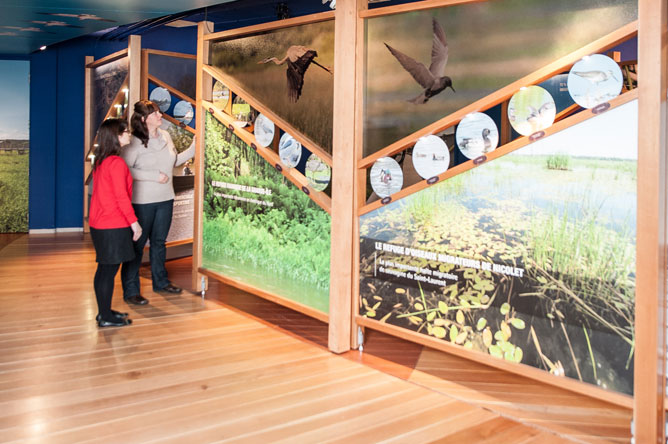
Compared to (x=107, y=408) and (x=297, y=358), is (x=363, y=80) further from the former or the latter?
(x=107, y=408)

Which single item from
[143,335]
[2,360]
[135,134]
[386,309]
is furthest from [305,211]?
[2,360]

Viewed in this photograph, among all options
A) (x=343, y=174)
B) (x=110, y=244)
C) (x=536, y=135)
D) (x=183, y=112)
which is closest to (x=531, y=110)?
(x=536, y=135)

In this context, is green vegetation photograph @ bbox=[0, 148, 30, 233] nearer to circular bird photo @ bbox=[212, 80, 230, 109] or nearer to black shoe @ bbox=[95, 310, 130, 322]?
circular bird photo @ bbox=[212, 80, 230, 109]

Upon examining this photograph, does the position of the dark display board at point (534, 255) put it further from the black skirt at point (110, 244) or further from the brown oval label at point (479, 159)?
the black skirt at point (110, 244)

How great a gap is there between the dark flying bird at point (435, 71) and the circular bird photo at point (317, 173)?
2.56 ft

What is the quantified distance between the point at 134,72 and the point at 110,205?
10.3ft

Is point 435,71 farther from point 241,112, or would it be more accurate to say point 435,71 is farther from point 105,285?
point 105,285

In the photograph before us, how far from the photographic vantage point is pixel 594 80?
2699 millimetres

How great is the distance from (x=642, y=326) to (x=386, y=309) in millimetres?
1478

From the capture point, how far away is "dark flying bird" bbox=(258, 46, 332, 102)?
4.04m

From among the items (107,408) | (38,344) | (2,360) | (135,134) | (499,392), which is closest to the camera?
(107,408)

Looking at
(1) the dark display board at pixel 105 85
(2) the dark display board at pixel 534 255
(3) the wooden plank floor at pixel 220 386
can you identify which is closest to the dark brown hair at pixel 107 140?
(3) the wooden plank floor at pixel 220 386

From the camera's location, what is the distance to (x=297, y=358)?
3.72m

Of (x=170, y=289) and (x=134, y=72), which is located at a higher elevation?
(x=134, y=72)
